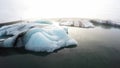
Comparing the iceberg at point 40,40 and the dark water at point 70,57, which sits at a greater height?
the iceberg at point 40,40

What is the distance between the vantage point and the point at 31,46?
4.02 meters

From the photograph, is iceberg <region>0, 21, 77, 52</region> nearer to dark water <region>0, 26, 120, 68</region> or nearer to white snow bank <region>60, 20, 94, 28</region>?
dark water <region>0, 26, 120, 68</region>

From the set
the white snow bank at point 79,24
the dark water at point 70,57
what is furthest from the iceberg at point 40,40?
the white snow bank at point 79,24

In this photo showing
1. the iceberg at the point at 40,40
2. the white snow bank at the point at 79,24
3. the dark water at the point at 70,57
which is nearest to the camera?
the dark water at the point at 70,57

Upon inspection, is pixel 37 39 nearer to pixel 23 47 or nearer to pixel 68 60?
pixel 23 47

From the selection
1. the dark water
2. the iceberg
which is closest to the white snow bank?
the dark water

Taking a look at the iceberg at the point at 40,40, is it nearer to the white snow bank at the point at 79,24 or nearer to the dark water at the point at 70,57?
the dark water at the point at 70,57

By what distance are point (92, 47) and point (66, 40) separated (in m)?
0.69

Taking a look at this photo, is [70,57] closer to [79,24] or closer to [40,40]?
[40,40]

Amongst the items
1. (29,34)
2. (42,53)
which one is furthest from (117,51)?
(29,34)

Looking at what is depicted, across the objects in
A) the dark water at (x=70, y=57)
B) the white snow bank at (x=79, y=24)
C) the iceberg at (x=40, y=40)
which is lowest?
the dark water at (x=70, y=57)

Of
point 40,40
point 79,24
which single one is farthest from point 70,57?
point 79,24

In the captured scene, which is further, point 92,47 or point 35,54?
point 92,47

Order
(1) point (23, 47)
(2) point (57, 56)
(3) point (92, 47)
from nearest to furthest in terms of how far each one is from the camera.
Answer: (2) point (57, 56) < (1) point (23, 47) < (3) point (92, 47)
